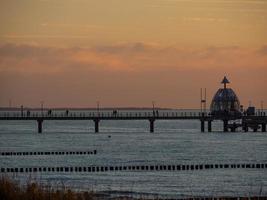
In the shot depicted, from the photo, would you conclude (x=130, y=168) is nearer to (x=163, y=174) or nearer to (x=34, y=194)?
(x=163, y=174)

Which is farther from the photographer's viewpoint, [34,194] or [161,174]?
[161,174]

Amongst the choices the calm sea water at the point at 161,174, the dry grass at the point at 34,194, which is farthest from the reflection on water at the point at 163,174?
the dry grass at the point at 34,194

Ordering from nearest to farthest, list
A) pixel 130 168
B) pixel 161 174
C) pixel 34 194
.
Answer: pixel 34 194, pixel 161 174, pixel 130 168

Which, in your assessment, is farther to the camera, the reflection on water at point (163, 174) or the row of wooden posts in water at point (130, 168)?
the row of wooden posts in water at point (130, 168)

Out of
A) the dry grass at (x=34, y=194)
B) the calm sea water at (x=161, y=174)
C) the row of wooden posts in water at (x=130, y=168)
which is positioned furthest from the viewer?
the row of wooden posts in water at (x=130, y=168)

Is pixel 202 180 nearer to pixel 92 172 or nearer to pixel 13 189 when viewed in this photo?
pixel 92 172

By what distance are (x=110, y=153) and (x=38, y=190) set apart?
87.4 meters

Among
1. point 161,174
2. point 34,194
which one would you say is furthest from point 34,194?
point 161,174

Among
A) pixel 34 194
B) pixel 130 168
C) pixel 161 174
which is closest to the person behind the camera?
pixel 34 194

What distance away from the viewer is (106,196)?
57.6m

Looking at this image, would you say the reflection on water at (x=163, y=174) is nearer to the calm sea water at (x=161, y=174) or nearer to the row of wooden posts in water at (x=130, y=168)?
the calm sea water at (x=161, y=174)

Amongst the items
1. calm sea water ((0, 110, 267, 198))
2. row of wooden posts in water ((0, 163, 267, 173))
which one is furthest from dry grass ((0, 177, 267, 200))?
row of wooden posts in water ((0, 163, 267, 173))

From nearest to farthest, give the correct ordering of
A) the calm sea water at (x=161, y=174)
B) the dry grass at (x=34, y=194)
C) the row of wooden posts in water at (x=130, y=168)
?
the dry grass at (x=34, y=194)
the calm sea water at (x=161, y=174)
the row of wooden posts in water at (x=130, y=168)

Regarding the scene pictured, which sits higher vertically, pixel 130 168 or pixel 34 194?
pixel 34 194
